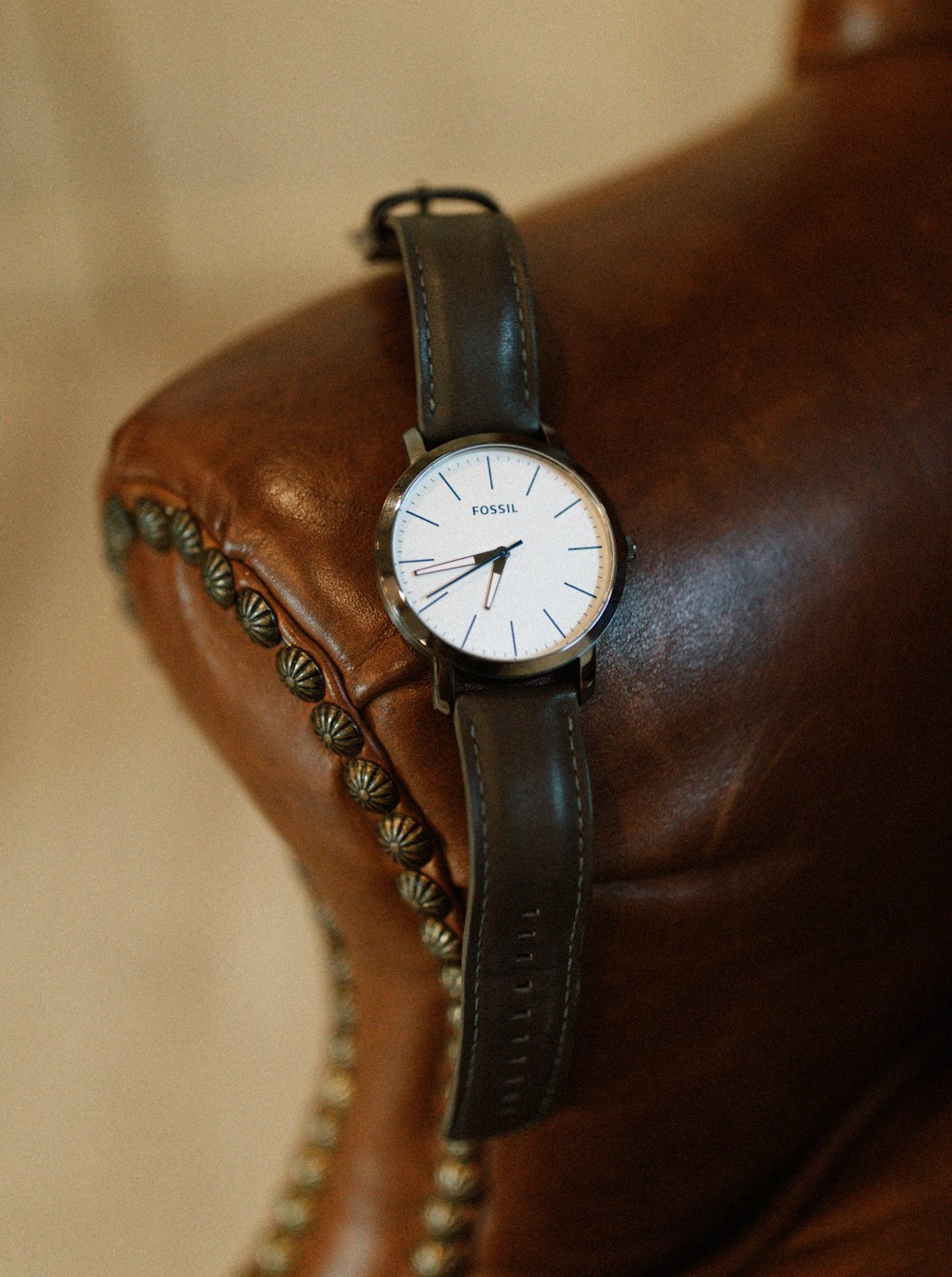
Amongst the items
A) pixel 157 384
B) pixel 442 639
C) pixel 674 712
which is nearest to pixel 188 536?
pixel 442 639

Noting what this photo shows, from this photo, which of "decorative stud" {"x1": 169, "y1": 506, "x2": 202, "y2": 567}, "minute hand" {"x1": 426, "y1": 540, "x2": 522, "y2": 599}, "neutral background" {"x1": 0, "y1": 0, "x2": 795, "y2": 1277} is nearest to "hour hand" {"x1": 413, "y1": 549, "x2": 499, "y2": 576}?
"minute hand" {"x1": 426, "y1": 540, "x2": 522, "y2": 599}

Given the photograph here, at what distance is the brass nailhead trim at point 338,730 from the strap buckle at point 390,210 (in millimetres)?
260

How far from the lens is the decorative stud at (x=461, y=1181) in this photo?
0.56 meters

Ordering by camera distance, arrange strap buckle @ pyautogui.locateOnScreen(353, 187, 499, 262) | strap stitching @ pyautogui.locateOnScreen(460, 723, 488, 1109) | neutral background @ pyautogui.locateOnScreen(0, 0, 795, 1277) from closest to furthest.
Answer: strap stitching @ pyautogui.locateOnScreen(460, 723, 488, 1109)
strap buckle @ pyautogui.locateOnScreen(353, 187, 499, 262)
neutral background @ pyautogui.locateOnScreen(0, 0, 795, 1277)

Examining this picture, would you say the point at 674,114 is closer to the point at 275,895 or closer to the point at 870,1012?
the point at 275,895

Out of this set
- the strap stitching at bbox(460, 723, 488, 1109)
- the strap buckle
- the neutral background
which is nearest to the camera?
the strap stitching at bbox(460, 723, 488, 1109)

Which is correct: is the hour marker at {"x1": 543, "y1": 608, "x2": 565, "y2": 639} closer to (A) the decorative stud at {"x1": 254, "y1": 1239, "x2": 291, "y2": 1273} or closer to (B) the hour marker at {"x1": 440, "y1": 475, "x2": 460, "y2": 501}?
(B) the hour marker at {"x1": 440, "y1": 475, "x2": 460, "y2": 501}

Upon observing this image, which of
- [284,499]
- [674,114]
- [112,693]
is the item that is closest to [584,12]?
[674,114]

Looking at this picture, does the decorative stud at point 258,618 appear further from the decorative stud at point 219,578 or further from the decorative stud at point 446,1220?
the decorative stud at point 446,1220

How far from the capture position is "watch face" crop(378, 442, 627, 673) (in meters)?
0.48

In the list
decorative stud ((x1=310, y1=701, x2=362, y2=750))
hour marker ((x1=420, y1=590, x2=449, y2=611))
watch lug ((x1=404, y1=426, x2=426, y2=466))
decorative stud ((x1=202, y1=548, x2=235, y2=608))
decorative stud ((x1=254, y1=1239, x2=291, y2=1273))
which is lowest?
decorative stud ((x1=254, y1=1239, x2=291, y2=1273))

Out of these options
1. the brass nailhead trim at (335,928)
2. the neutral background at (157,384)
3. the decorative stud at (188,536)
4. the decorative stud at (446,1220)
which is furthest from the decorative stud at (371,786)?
the neutral background at (157,384)

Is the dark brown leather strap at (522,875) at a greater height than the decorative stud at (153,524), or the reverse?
the decorative stud at (153,524)

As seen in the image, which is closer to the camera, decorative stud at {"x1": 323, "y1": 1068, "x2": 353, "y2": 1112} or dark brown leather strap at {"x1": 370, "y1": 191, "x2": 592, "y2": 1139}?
dark brown leather strap at {"x1": 370, "y1": 191, "x2": 592, "y2": 1139}
